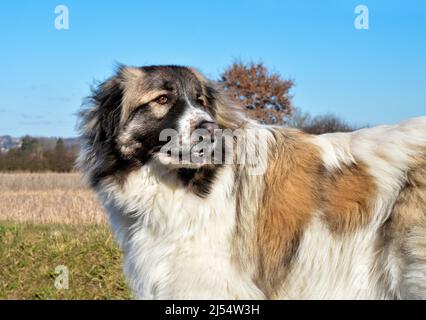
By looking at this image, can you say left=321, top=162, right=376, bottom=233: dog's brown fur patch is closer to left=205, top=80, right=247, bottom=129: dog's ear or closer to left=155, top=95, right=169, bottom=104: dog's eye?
left=205, top=80, right=247, bottom=129: dog's ear

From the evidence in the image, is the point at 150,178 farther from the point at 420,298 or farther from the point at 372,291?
the point at 420,298

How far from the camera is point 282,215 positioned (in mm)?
4285

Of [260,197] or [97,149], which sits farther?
[97,149]

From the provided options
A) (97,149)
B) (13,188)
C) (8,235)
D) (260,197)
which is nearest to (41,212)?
(8,235)

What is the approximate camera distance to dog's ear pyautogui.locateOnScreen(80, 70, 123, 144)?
15.4 feet

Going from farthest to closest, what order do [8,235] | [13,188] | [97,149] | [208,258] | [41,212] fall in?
[13,188] < [41,212] < [8,235] < [97,149] < [208,258]

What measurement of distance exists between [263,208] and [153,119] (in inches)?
45.7

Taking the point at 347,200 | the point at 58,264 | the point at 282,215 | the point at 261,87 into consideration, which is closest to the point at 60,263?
the point at 58,264

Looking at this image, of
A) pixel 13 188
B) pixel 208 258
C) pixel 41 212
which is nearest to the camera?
pixel 208 258

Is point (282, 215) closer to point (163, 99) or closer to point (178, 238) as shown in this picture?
point (178, 238)

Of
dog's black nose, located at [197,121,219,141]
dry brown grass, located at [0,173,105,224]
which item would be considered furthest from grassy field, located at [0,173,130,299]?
dog's black nose, located at [197,121,219,141]

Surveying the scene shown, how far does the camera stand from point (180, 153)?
4.23m

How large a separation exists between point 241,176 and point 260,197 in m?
0.23

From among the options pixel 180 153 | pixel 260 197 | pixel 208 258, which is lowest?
pixel 208 258
